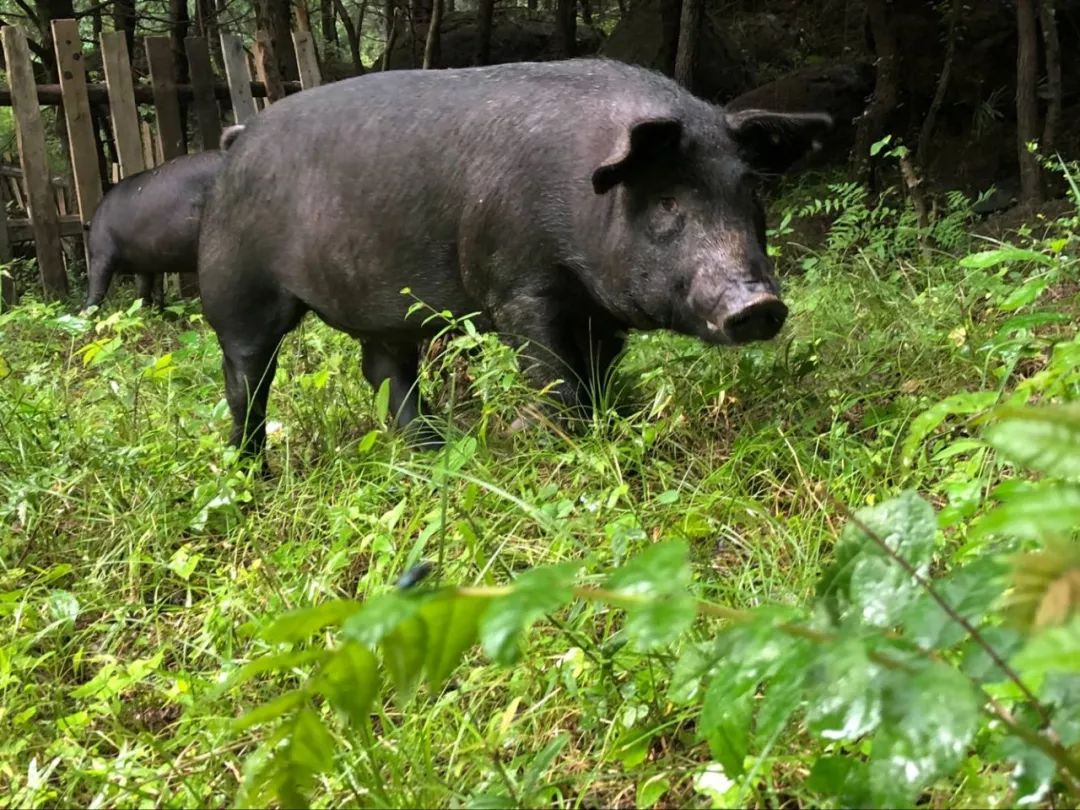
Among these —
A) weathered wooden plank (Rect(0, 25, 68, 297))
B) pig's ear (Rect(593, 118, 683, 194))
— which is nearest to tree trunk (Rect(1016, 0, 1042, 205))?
pig's ear (Rect(593, 118, 683, 194))

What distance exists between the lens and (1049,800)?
1.09 m

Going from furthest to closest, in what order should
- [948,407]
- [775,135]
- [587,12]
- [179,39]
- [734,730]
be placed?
[587,12] < [179,39] < [775,135] < [948,407] < [734,730]

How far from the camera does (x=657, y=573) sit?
0.78m

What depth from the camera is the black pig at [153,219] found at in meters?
7.42

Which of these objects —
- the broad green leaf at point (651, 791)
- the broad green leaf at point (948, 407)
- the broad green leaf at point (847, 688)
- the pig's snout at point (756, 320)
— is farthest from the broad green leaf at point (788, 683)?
the pig's snout at point (756, 320)

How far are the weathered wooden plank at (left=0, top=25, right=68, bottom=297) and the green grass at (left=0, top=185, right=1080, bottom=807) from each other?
395cm

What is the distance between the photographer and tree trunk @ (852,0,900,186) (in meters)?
6.93

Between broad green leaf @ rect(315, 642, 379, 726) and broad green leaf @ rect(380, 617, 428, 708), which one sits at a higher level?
broad green leaf @ rect(380, 617, 428, 708)

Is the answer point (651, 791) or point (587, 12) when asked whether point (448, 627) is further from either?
point (587, 12)

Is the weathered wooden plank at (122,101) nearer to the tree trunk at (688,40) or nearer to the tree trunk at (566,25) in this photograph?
the tree trunk at (688,40)

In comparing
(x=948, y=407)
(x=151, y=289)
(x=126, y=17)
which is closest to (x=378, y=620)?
(x=948, y=407)

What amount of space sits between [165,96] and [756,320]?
252 inches

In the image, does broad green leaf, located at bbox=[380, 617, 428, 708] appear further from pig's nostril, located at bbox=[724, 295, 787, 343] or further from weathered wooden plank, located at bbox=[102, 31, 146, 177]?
weathered wooden plank, located at bbox=[102, 31, 146, 177]

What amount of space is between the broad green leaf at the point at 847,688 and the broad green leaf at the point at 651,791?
1.64ft
